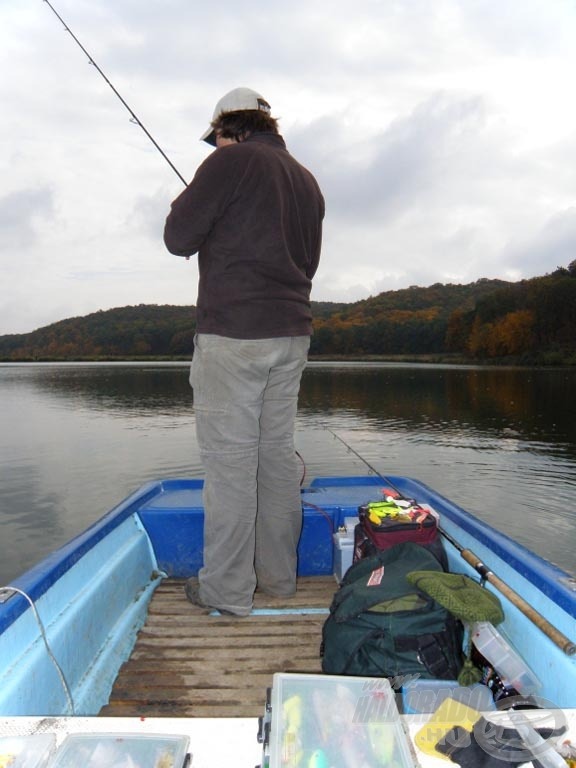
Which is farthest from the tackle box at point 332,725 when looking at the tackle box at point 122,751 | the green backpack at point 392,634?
the green backpack at point 392,634

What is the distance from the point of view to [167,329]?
10831 cm

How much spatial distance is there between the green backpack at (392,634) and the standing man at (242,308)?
2.04ft

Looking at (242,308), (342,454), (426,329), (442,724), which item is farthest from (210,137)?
(426,329)

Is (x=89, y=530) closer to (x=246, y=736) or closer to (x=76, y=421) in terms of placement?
(x=246, y=736)

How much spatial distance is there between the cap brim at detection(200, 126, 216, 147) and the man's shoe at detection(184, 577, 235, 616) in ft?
7.47

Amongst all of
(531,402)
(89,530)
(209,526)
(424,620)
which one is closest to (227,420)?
(209,526)

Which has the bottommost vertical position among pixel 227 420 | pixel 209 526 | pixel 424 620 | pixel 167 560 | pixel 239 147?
pixel 167 560

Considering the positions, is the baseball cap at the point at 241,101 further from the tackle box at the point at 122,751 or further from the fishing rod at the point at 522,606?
the tackle box at the point at 122,751

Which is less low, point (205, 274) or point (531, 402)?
point (205, 274)

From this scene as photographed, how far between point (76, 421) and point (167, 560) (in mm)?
25838

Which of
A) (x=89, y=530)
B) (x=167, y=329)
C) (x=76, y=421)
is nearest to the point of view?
(x=89, y=530)

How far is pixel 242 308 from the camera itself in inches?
98.2

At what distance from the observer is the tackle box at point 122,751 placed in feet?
3.76

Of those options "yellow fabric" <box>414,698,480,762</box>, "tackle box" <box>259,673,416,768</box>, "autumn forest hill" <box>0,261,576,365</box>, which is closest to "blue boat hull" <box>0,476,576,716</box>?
"yellow fabric" <box>414,698,480,762</box>
